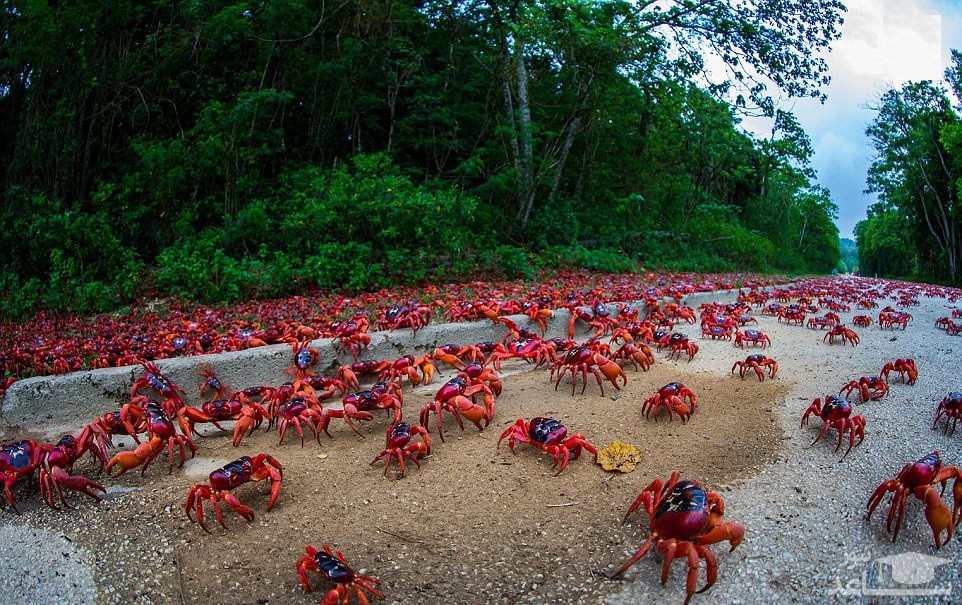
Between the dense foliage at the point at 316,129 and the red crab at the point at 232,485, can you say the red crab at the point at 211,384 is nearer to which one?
the red crab at the point at 232,485

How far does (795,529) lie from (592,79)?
14.8 metres

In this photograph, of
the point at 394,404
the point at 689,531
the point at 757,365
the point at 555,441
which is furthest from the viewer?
the point at 757,365

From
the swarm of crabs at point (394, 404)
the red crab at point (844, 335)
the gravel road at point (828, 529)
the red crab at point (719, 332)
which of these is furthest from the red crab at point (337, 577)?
the red crab at point (844, 335)

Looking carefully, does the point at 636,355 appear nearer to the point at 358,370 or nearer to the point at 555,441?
the point at 555,441

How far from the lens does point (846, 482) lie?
9.59ft

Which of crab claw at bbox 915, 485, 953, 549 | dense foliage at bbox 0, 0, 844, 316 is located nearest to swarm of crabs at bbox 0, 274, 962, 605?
crab claw at bbox 915, 485, 953, 549

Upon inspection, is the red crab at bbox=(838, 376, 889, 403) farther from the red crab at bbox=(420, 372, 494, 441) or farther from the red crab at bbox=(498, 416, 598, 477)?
the red crab at bbox=(420, 372, 494, 441)

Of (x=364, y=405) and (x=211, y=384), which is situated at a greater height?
(x=364, y=405)

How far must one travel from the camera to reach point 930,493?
2283 mm

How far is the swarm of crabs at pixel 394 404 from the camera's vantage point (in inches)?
92.1

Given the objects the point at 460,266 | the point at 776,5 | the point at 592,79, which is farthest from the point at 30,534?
the point at 776,5

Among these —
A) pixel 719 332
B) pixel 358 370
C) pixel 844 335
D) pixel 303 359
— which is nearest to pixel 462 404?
pixel 358 370

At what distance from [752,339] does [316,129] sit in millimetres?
12473

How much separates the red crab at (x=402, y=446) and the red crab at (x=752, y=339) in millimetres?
4557
